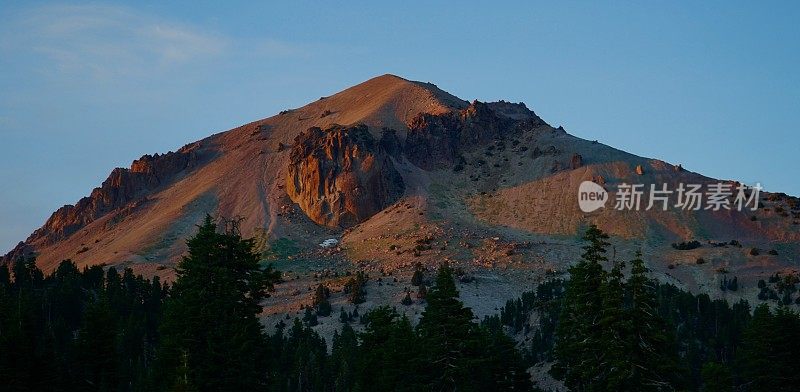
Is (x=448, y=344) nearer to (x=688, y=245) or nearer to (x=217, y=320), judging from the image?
(x=217, y=320)

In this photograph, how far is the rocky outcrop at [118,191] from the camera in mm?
177125

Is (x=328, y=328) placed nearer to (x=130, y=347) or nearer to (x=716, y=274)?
(x=130, y=347)

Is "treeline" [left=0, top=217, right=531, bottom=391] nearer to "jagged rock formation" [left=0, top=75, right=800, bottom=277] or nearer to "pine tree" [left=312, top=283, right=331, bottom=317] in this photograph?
"pine tree" [left=312, top=283, right=331, bottom=317]

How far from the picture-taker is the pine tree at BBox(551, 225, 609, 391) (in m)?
52.9

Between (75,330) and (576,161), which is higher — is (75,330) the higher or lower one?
the lower one

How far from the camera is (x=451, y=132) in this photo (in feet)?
583

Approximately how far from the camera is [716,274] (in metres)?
129

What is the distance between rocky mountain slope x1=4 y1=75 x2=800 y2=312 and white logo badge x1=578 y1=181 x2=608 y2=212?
135cm

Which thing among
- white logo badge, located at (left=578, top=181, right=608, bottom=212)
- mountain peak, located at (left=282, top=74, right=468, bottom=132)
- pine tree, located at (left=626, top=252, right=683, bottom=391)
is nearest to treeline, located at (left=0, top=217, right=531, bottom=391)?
pine tree, located at (left=626, top=252, right=683, bottom=391)

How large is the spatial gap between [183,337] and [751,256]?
99.5m

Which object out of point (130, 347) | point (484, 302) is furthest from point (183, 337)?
point (484, 302)

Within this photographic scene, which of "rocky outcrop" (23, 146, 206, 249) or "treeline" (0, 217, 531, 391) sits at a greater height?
"rocky outcrop" (23, 146, 206, 249)

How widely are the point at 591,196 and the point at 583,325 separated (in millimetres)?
104211

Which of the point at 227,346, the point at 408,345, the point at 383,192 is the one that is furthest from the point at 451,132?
the point at 227,346
